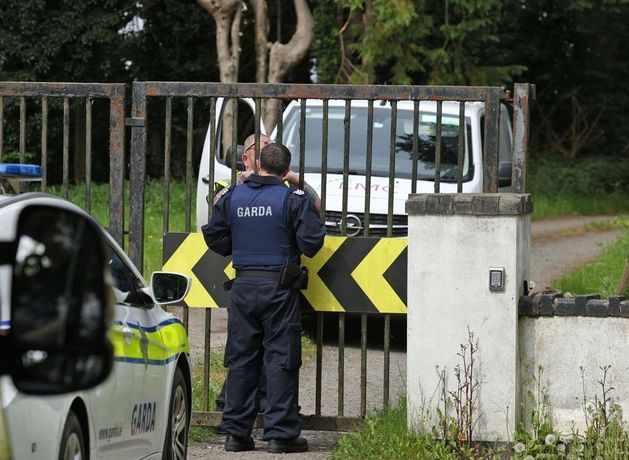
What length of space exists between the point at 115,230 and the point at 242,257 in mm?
1003

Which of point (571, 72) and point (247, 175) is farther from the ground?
point (571, 72)

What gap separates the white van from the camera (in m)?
11.8

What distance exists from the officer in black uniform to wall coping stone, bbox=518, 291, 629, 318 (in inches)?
48.9

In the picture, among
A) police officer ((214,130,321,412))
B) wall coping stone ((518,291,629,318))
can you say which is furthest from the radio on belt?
police officer ((214,130,321,412))

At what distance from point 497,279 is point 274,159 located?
1.51 m

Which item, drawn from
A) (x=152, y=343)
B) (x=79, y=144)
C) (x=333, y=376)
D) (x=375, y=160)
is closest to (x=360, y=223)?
(x=375, y=160)

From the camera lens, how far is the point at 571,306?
24.1ft

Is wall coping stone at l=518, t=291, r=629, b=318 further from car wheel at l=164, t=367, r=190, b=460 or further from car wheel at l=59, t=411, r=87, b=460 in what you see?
car wheel at l=59, t=411, r=87, b=460

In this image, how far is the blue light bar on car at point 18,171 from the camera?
519 cm

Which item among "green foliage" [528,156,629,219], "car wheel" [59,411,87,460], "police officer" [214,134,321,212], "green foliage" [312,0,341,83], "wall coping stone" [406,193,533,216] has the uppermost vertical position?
"green foliage" [312,0,341,83]

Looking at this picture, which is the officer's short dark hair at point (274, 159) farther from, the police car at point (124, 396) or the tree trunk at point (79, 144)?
the tree trunk at point (79, 144)

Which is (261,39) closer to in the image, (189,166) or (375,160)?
(375,160)

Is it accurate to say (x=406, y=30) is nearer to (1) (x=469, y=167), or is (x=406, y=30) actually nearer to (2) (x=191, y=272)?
(1) (x=469, y=167)

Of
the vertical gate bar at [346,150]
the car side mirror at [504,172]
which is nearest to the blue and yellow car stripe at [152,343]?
the vertical gate bar at [346,150]
